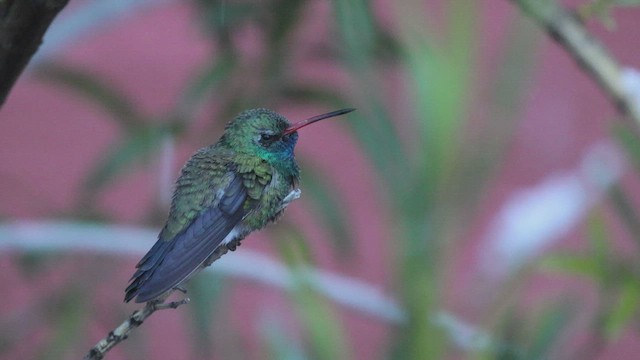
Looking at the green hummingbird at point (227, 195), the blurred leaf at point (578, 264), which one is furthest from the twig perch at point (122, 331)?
the blurred leaf at point (578, 264)

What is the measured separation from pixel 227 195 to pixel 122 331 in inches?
2.1

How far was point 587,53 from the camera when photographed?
424 mm

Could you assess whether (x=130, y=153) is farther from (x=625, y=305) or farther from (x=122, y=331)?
(x=122, y=331)

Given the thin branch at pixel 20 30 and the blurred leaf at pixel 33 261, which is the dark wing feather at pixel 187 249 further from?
the blurred leaf at pixel 33 261

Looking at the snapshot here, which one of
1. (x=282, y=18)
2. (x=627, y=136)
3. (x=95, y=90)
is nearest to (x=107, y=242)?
(x=95, y=90)

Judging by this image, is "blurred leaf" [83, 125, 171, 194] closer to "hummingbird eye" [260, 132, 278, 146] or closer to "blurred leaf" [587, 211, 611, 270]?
"blurred leaf" [587, 211, 611, 270]

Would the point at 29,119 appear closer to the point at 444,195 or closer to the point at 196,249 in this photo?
the point at 444,195

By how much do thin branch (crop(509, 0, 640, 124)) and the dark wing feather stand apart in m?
0.22

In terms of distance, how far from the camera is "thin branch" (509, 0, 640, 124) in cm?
41

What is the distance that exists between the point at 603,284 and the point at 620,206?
0.07 m

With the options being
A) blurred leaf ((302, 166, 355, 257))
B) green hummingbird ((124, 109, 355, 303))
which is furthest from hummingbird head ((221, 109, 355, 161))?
blurred leaf ((302, 166, 355, 257))

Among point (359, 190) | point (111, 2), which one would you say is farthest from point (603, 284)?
point (359, 190)

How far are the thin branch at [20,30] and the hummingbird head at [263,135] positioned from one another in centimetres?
6

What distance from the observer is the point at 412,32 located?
0.80 metres
